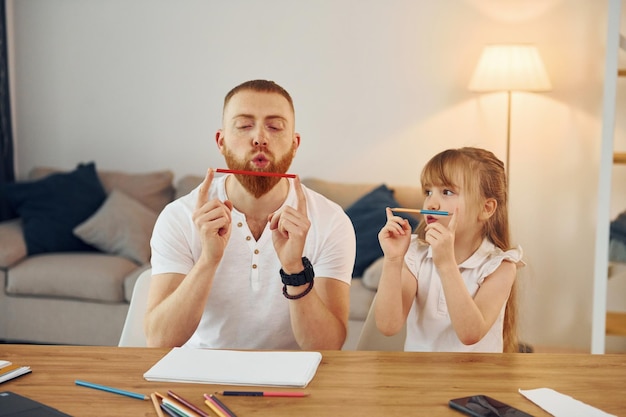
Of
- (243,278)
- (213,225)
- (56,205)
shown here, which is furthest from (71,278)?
(213,225)

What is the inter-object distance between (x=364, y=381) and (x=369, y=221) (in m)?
2.37

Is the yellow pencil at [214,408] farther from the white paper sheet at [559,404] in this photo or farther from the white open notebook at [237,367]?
the white paper sheet at [559,404]

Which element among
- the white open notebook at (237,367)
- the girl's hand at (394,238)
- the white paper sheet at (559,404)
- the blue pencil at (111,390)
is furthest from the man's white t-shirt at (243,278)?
the white paper sheet at (559,404)

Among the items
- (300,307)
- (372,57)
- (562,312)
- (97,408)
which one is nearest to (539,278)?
(562,312)

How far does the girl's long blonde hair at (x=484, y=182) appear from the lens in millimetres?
1834

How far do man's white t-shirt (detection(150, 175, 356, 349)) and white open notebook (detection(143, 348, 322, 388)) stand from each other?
0.37m

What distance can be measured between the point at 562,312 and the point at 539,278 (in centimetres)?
21

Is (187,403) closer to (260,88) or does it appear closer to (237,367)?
(237,367)

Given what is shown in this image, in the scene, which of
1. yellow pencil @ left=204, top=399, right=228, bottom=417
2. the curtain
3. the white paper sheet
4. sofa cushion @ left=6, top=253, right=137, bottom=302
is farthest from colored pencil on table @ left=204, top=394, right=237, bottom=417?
the curtain

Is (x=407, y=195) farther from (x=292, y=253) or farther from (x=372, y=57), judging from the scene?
(x=292, y=253)

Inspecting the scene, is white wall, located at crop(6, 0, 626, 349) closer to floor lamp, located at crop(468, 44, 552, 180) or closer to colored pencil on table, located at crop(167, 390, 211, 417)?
floor lamp, located at crop(468, 44, 552, 180)

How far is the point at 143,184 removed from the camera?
4.23 m

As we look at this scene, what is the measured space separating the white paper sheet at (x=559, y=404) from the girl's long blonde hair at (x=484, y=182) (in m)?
0.59

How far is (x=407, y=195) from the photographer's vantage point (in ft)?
13.0
